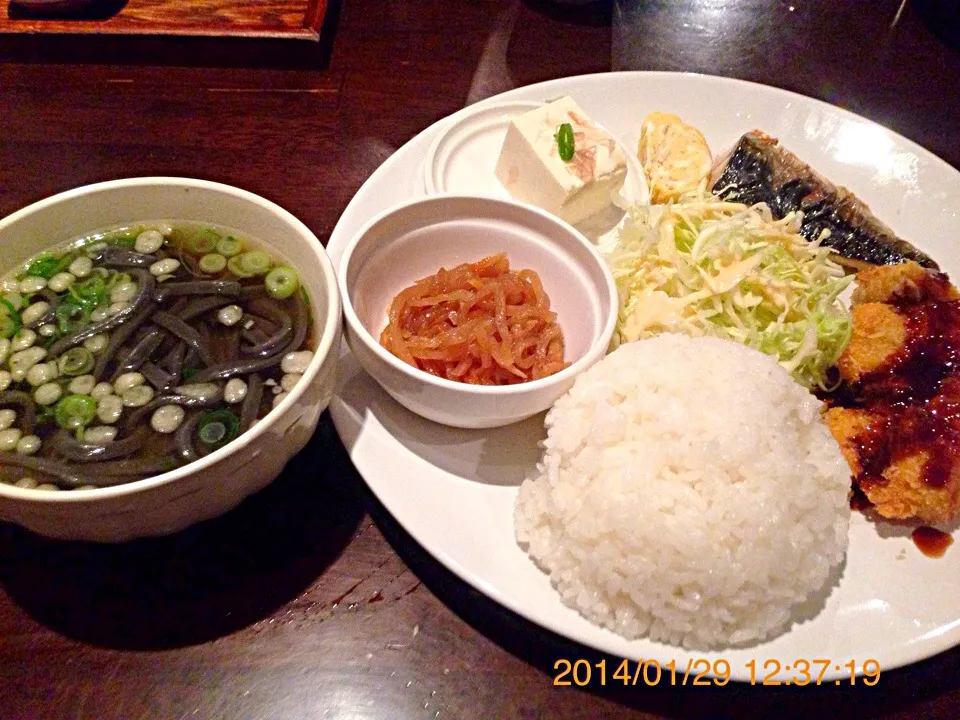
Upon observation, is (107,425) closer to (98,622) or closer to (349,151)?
(98,622)

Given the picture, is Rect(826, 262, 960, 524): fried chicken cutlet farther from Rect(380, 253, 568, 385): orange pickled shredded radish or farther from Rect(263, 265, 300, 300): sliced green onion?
Rect(263, 265, 300, 300): sliced green onion

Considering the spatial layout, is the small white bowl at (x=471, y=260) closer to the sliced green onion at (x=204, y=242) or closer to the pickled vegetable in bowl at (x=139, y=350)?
the pickled vegetable in bowl at (x=139, y=350)

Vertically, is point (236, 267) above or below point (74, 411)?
above

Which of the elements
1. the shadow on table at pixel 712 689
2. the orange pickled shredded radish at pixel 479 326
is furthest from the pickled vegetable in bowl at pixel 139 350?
the shadow on table at pixel 712 689

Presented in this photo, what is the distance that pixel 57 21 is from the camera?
3.34 m

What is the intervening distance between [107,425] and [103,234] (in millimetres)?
625

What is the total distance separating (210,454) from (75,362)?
0.58m

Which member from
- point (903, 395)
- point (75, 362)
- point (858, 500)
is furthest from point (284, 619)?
point (903, 395)

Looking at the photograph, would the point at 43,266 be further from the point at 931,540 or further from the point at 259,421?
the point at 931,540

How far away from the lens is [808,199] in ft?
8.47

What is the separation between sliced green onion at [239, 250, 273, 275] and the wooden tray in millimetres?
1965

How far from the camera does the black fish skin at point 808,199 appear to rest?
2465 millimetres

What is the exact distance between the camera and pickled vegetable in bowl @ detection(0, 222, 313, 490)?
158 cm

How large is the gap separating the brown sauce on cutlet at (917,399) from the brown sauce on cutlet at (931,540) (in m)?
0.14
